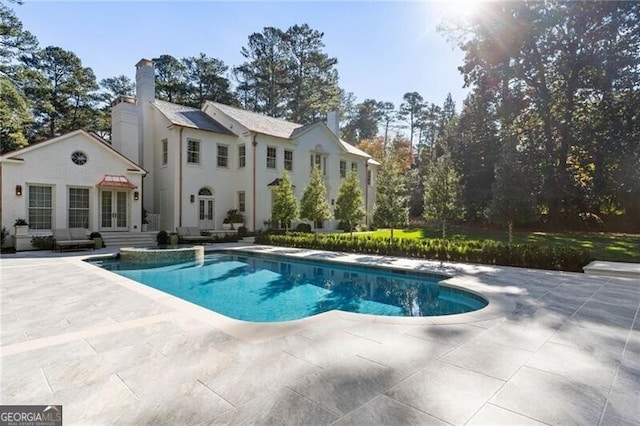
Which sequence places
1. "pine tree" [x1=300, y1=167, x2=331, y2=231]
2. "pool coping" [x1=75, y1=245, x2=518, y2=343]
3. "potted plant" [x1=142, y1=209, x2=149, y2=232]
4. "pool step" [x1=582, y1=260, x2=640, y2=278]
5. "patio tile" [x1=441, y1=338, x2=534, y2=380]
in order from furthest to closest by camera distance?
1. "potted plant" [x1=142, y1=209, x2=149, y2=232]
2. "pine tree" [x1=300, y1=167, x2=331, y2=231]
3. "pool step" [x1=582, y1=260, x2=640, y2=278]
4. "pool coping" [x1=75, y1=245, x2=518, y2=343]
5. "patio tile" [x1=441, y1=338, x2=534, y2=380]

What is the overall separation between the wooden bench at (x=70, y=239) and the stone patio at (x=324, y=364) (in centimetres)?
913

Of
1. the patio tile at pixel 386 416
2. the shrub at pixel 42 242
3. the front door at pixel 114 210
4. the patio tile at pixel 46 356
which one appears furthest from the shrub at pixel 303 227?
the patio tile at pixel 386 416

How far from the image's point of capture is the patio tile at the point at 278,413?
270 cm

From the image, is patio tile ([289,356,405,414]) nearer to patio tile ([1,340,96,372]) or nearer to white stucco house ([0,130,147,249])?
patio tile ([1,340,96,372])

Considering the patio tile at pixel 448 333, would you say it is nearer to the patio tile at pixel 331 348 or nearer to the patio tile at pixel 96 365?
the patio tile at pixel 331 348

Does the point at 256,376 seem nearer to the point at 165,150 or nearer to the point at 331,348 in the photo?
the point at 331,348

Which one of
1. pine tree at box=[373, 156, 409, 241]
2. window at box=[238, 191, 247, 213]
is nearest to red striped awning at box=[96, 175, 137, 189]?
window at box=[238, 191, 247, 213]

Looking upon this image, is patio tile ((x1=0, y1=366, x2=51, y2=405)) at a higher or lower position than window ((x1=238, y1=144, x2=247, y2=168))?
lower

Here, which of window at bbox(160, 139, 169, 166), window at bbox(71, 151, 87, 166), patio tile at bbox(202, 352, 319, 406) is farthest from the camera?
window at bbox(160, 139, 169, 166)

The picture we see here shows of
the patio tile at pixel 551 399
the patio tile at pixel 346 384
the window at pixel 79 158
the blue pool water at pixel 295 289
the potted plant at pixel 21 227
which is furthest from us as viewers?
the window at pixel 79 158

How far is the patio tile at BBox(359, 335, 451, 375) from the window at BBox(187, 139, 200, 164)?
1815 centimetres

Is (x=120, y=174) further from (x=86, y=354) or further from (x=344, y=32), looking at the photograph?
(x=86, y=354)

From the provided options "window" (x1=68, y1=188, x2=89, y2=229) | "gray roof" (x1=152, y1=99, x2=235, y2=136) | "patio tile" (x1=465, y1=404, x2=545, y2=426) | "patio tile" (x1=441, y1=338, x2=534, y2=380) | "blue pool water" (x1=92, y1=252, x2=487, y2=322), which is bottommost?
"blue pool water" (x1=92, y1=252, x2=487, y2=322)

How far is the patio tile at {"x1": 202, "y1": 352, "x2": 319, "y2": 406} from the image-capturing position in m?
3.15
